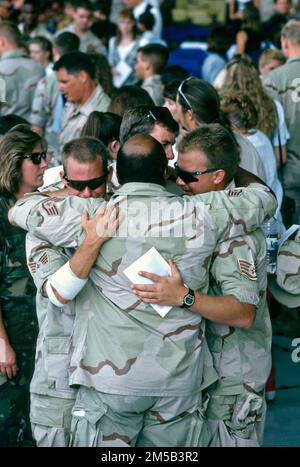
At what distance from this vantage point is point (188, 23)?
12945 millimetres

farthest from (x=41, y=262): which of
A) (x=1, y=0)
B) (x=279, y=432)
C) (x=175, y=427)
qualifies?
(x=1, y=0)

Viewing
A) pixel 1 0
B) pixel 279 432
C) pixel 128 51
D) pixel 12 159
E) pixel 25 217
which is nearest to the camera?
pixel 25 217

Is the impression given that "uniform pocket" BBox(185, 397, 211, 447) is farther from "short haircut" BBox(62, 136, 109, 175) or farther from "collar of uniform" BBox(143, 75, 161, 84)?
"collar of uniform" BBox(143, 75, 161, 84)

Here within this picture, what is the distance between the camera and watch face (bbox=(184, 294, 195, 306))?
330 cm

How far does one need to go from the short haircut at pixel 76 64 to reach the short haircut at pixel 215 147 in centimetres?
319

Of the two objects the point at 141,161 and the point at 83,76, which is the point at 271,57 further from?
the point at 141,161

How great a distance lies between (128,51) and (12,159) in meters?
5.90

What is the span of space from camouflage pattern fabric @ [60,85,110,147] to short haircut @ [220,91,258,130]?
1300 millimetres

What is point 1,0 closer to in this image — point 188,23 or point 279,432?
point 188,23

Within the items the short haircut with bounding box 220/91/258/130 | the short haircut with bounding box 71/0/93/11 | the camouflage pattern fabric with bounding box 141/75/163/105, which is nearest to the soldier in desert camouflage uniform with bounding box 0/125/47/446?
the short haircut with bounding box 220/91/258/130

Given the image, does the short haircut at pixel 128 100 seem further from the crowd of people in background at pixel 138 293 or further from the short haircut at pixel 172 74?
the short haircut at pixel 172 74

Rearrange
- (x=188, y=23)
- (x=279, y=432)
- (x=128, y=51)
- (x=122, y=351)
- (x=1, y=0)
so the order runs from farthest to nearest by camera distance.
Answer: (x=188, y=23), (x=1, y=0), (x=128, y=51), (x=279, y=432), (x=122, y=351)

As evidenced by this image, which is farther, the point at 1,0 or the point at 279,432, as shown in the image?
the point at 1,0

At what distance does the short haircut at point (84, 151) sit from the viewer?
371cm
